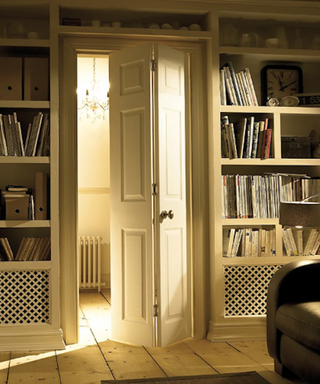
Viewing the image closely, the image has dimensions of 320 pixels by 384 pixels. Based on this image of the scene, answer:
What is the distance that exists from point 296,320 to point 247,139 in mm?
1703

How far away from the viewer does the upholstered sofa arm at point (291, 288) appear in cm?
319

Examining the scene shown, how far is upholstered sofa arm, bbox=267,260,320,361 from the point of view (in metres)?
3.19

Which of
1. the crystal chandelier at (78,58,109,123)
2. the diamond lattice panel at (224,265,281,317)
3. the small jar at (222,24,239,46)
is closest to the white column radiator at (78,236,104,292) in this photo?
the crystal chandelier at (78,58,109,123)

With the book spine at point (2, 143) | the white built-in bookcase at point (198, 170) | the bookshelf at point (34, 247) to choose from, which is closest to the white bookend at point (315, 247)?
the white built-in bookcase at point (198, 170)

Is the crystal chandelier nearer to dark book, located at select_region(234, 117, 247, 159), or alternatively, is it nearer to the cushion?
dark book, located at select_region(234, 117, 247, 159)

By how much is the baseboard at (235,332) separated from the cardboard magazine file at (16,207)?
1.67m

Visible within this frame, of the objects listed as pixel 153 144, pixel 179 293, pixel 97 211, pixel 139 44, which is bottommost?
pixel 179 293

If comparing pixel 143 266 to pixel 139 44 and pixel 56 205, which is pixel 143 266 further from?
pixel 139 44

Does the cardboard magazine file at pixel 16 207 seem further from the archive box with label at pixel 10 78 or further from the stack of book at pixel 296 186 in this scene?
the stack of book at pixel 296 186

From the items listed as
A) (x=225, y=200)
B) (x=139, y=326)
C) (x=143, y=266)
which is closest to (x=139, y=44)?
(x=225, y=200)

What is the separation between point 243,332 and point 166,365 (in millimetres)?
883

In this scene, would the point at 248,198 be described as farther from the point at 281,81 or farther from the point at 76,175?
the point at 76,175

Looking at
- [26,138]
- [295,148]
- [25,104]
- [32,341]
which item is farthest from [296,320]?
[25,104]

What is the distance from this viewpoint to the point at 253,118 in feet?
13.7
